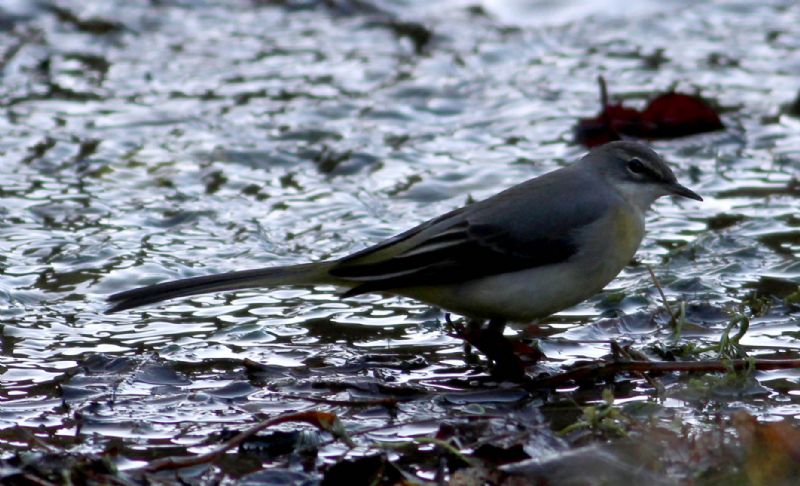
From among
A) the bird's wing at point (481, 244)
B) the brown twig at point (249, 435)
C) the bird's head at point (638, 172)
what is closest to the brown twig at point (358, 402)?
the brown twig at point (249, 435)

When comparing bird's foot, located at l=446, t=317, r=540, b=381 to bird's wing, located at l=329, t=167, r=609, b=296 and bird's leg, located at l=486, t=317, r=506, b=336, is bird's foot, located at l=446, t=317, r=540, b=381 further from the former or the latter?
bird's wing, located at l=329, t=167, r=609, b=296

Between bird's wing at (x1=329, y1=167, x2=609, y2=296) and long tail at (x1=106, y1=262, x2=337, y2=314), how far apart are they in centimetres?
14

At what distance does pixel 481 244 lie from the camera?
5812 mm

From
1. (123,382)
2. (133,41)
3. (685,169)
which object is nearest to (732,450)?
(123,382)

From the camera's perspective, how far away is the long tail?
19.2 ft

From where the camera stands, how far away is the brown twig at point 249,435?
4380 mm

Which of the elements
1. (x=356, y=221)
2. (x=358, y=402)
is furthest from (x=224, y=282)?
(x=356, y=221)

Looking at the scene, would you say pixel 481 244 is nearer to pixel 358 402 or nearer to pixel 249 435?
pixel 358 402

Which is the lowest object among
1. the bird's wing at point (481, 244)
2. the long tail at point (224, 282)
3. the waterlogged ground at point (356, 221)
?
the waterlogged ground at point (356, 221)

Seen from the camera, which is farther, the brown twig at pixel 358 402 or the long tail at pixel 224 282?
the long tail at pixel 224 282

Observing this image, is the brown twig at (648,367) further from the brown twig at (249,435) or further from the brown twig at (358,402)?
the brown twig at (249,435)

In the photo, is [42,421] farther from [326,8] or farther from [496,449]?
[326,8]

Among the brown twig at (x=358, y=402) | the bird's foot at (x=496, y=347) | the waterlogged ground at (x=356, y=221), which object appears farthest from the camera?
the bird's foot at (x=496, y=347)

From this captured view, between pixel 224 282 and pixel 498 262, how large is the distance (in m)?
1.25
